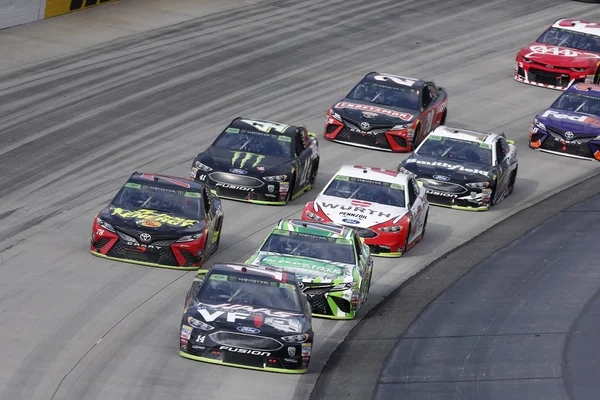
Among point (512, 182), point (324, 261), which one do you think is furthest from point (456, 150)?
point (324, 261)

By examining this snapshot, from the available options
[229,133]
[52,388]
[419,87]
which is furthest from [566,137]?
[52,388]

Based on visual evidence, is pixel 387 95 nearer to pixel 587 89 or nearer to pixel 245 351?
pixel 587 89

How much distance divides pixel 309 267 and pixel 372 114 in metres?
11.7

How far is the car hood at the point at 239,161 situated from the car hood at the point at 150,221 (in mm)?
4296

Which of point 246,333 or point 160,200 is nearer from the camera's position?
point 246,333

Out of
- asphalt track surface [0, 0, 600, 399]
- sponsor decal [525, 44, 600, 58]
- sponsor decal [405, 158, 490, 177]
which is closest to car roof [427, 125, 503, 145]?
sponsor decal [405, 158, 490, 177]

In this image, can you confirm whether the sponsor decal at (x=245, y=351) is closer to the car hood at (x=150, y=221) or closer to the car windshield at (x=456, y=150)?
the car hood at (x=150, y=221)

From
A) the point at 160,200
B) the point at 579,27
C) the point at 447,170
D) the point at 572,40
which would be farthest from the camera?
Answer: the point at 579,27

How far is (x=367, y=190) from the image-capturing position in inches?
1031

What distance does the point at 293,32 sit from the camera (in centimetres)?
4538

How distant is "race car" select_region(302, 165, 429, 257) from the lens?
82.2ft

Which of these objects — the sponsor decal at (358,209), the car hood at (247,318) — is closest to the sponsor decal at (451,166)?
the sponsor decal at (358,209)

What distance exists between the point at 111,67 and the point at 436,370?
72.3 feet

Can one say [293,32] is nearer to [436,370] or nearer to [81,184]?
[81,184]
